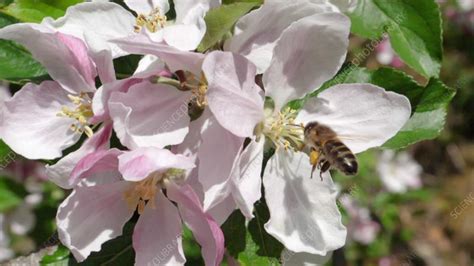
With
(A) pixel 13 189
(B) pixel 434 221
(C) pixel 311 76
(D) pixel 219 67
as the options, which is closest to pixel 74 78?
(D) pixel 219 67

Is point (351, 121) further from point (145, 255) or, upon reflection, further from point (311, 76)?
point (145, 255)

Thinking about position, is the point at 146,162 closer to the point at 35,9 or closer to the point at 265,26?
the point at 265,26

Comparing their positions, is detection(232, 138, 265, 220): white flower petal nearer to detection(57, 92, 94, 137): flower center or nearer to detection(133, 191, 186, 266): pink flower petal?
detection(133, 191, 186, 266): pink flower petal

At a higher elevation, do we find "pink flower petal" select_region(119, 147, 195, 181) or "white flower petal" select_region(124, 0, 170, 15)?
"white flower petal" select_region(124, 0, 170, 15)

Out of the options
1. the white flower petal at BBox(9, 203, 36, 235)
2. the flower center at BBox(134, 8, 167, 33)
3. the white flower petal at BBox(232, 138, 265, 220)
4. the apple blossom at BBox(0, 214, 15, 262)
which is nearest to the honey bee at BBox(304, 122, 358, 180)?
the white flower petal at BBox(232, 138, 265, 220)

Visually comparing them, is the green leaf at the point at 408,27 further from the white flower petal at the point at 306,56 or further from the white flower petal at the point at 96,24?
the white flower petal at the point at 96,24

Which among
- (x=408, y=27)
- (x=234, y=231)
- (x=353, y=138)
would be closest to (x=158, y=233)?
(x=234, y=231)

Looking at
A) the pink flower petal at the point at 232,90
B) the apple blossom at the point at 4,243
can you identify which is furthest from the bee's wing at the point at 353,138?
the apple blossom at the point at 4,243
